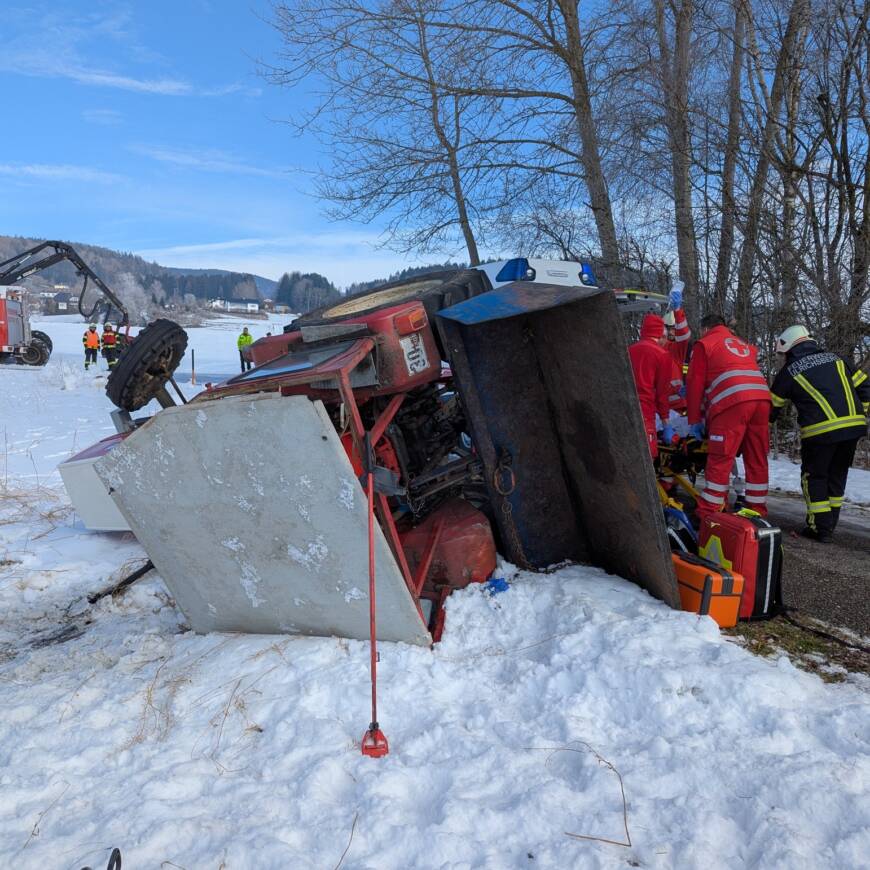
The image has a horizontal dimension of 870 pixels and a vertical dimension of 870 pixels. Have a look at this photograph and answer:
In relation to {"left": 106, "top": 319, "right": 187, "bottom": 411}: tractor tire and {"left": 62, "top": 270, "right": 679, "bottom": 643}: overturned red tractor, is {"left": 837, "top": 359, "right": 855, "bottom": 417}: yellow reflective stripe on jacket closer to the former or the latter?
{"left": 62, "top": 270, "right": 679, "bottom": 643}: overturned red tractor

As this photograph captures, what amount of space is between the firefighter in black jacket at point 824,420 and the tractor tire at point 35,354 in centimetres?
2345

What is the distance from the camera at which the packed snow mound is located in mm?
2033

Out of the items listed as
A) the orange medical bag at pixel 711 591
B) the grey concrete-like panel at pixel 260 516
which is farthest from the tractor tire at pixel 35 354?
the orange medical bag at pixel 711 591

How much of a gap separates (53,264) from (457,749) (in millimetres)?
21351

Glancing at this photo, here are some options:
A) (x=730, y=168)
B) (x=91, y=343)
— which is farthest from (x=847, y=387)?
(x=91, y=343)

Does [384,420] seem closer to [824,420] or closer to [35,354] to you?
[824,420]

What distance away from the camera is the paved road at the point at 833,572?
3713mm

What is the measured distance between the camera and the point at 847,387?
5176 millimetres

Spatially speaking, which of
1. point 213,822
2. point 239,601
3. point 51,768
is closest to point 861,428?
point 239,601

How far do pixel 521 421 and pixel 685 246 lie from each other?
27.5 feet

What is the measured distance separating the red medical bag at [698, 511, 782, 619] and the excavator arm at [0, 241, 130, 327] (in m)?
16.8

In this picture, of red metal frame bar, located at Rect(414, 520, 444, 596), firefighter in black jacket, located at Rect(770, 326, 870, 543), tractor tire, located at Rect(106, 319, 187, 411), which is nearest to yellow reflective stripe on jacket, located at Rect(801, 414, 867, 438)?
firefighter in black jacket, located at Rect(770, 326, 870, 543)

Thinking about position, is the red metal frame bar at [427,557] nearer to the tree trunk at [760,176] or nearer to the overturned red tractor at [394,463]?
the overturned red tractor at [394,463]

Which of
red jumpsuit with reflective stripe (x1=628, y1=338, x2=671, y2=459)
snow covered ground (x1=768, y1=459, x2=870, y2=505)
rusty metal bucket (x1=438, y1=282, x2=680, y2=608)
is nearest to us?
rusty metal bucket (x1=438, y1=282, x2=680, y2=608)
